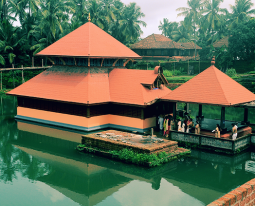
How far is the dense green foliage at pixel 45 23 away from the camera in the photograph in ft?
162

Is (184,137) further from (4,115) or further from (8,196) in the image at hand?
(4,115)

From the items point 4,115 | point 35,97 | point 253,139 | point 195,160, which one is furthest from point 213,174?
point 4,115

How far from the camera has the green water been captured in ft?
43.5

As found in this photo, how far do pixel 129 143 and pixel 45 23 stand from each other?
35891 millimetres

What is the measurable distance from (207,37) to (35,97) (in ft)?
168

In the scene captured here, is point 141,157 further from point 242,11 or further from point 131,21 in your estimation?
point 242,11

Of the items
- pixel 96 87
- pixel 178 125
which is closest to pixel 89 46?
pixel 96 87

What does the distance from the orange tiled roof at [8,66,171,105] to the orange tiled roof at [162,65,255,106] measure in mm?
3041

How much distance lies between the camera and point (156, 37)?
192ft

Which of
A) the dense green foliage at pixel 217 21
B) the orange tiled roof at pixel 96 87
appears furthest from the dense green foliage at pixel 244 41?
the orange tiled roof at pixel 96 87

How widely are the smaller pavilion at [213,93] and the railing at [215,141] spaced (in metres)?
1.23

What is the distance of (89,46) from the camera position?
25625 mm

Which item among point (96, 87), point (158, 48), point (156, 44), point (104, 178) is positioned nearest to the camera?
point (104, 178)

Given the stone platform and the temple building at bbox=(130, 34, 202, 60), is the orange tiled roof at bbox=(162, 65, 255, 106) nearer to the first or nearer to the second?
the stone platform
